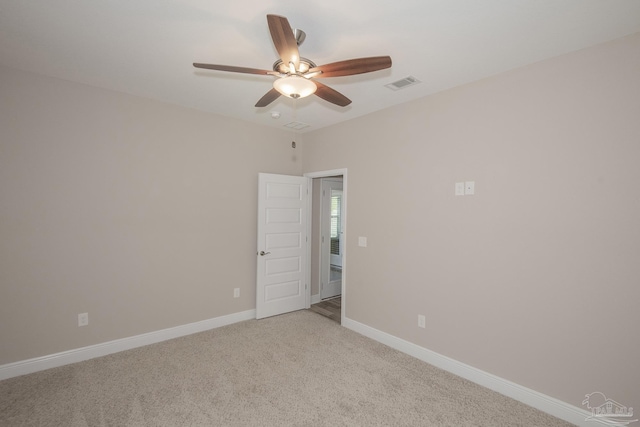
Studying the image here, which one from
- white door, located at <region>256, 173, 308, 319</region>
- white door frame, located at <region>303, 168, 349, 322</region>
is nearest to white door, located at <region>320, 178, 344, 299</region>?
white door frame, located at <region>303, 168, 349, 322</region>

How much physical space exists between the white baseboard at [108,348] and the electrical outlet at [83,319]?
251 mm

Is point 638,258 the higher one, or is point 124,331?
point 638,258

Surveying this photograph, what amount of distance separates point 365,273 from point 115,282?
291cm

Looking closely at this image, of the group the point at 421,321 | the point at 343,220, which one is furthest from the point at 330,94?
the point at 421,321

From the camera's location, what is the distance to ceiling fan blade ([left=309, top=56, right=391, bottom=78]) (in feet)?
5.75

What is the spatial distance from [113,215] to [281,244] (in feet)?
7.01

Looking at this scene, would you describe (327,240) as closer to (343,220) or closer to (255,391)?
(343,220)

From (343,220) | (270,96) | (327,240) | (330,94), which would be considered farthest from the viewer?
(327,240)

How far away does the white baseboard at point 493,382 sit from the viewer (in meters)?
2.24

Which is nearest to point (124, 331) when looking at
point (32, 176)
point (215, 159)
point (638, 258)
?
point (32, 176)

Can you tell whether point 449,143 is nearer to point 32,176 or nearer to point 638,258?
point 638,258

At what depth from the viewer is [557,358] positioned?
2328 mm

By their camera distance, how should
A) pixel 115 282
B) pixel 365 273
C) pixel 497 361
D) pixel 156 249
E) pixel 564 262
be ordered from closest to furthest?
pixel 564 262
pixel 497 361
pixel 115 282
pixel 156 249
pixel 365 273

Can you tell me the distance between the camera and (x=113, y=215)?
3.22m
